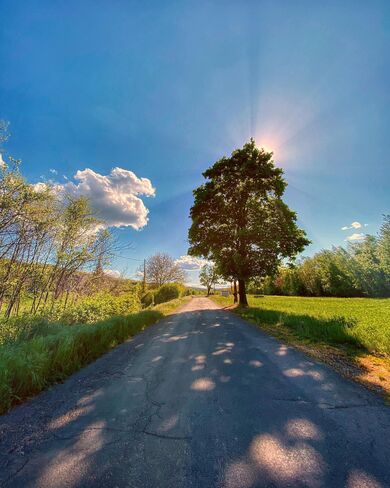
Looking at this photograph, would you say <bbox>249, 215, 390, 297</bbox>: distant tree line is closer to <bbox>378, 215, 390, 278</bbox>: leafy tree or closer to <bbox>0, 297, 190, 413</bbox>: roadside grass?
<bbox>378, 215, 390, 278</bbox>: leafy tree

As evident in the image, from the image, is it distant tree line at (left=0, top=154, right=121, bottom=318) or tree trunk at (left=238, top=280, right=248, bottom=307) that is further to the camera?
tree trunk at (left=238, top=280, right=248, bottom=307)

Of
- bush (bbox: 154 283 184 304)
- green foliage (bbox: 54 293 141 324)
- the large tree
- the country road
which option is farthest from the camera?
bush (bbox: 154 283 184 304)

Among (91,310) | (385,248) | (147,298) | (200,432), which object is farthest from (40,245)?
(385,248)

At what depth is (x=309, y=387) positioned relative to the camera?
3.67 meters

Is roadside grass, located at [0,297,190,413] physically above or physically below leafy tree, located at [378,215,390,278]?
below

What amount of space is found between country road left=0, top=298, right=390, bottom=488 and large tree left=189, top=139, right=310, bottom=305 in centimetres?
1113

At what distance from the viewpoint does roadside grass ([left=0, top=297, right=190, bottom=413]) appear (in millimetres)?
3469

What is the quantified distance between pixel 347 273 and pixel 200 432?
50.9 m

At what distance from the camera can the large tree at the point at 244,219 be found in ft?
49.8

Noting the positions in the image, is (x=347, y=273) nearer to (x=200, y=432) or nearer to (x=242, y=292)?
(x=242, y=292)

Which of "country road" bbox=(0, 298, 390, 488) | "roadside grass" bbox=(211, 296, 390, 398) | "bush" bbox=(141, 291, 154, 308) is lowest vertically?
"country road" bbox=(0, 298, 390, 488)

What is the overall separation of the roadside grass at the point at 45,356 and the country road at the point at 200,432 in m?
0.31

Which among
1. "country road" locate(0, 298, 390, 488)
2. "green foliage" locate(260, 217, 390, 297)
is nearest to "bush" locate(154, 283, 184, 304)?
"green foliage" locate(260, 217, 390, 297)

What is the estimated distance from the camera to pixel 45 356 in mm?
4219
